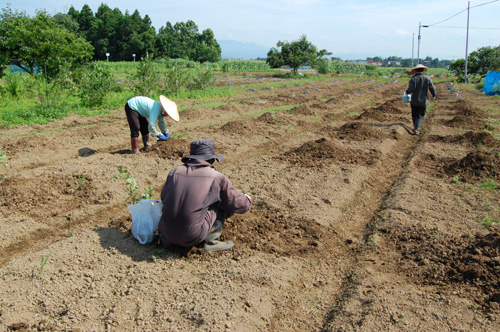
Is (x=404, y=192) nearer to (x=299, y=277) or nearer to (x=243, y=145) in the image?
(x=299, y=277)

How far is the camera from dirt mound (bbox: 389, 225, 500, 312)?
3.37 metres

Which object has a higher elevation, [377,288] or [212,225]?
[212,225]

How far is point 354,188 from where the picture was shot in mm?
6191

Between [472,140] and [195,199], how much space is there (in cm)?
800

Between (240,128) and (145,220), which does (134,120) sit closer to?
(240,128)

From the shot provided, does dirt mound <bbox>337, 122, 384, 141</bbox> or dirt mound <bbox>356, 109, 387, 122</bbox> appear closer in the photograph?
dirt mound <bbox>337, 122, 384, 141</bbox>

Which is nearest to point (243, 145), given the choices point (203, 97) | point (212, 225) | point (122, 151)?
point (122, 151)

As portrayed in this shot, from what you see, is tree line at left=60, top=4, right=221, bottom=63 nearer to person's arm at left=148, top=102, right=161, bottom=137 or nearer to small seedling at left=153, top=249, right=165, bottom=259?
person's arm at left=148, top=102, right=161, bottom=137

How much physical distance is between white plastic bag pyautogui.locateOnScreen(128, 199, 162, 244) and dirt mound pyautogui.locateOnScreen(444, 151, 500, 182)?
17.5 feet

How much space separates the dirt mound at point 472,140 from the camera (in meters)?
8.49

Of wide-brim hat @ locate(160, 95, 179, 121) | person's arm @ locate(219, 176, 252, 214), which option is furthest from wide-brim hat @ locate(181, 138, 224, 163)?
wide-brim hat @ locate(160, 95, 179, 121)

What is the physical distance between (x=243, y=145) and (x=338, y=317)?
596 centimetres

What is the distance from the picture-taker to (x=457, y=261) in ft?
12.4

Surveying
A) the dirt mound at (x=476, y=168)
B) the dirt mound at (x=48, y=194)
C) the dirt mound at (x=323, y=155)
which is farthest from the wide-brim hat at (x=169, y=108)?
the dirt mound at (x=476, y=168)
